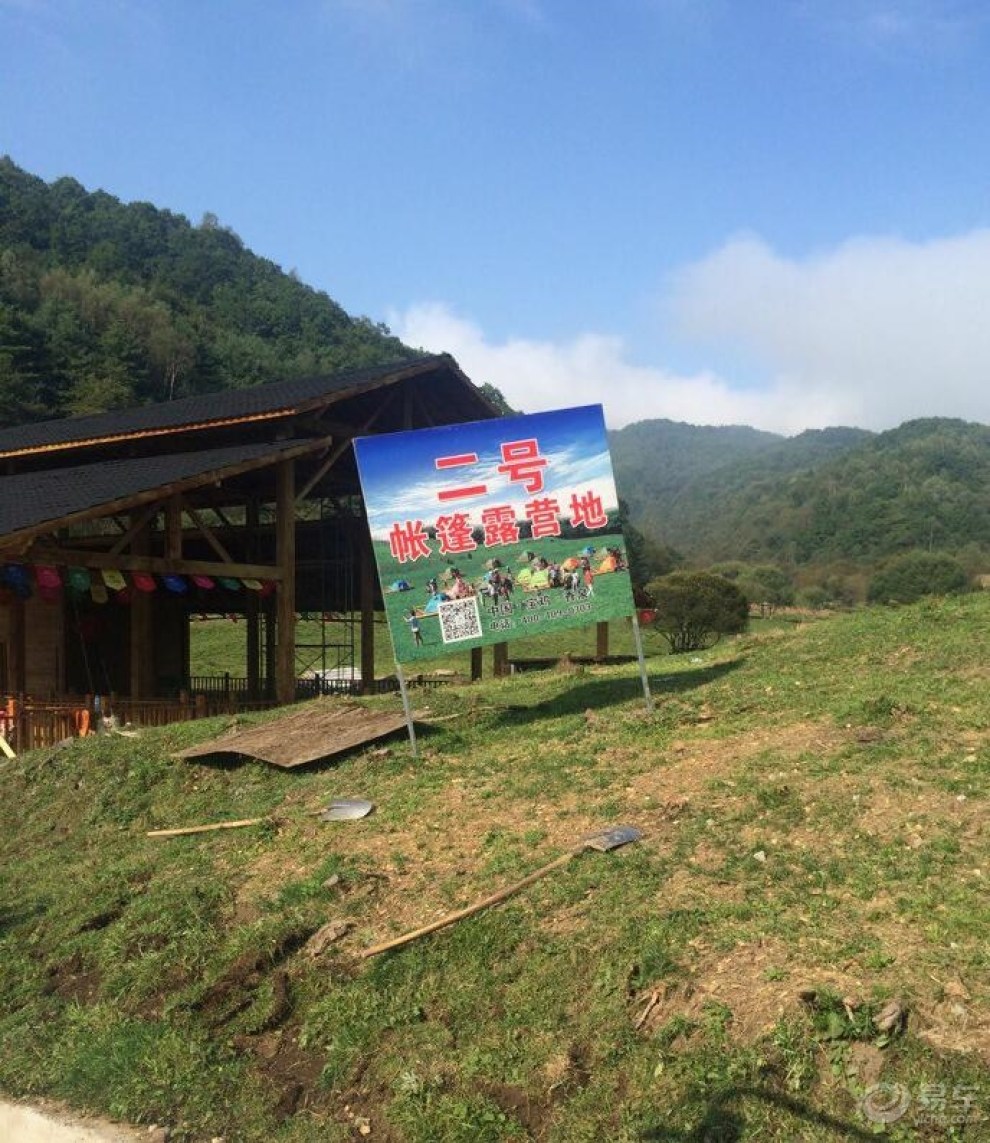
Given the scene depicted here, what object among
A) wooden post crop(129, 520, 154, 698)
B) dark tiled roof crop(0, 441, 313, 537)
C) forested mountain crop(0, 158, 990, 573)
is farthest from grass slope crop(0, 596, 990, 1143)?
forested mountain crop(0, 158, 990, 573)

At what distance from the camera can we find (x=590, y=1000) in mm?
4637

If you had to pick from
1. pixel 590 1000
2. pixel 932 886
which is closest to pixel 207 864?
pixel 590 1000

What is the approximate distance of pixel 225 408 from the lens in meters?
18.5

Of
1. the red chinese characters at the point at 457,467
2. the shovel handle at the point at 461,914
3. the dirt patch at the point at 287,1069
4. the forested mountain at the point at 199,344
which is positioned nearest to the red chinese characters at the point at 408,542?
the red chinese characters at the point at 457,467

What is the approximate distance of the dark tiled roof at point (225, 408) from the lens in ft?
56.3

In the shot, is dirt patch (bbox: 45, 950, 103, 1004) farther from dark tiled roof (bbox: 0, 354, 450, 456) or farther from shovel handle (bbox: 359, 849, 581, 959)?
dark tiled roof (bbox: 0, 354, 450, 456)

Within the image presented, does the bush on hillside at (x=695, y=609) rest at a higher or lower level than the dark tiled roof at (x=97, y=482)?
lower

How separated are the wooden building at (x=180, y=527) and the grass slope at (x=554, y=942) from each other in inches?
241

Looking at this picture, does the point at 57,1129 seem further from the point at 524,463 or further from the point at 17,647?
the point at 17,647

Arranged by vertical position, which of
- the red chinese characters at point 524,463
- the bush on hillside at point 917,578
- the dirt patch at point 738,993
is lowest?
the bush on hillside at point 917,578

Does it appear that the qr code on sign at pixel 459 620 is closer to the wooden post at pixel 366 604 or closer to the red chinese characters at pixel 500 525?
the red chinese characters at pixel 500 525

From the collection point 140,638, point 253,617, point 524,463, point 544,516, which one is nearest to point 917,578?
point 253,617

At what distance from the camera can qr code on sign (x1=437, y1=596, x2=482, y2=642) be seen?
9109mm

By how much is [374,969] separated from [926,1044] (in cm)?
277
